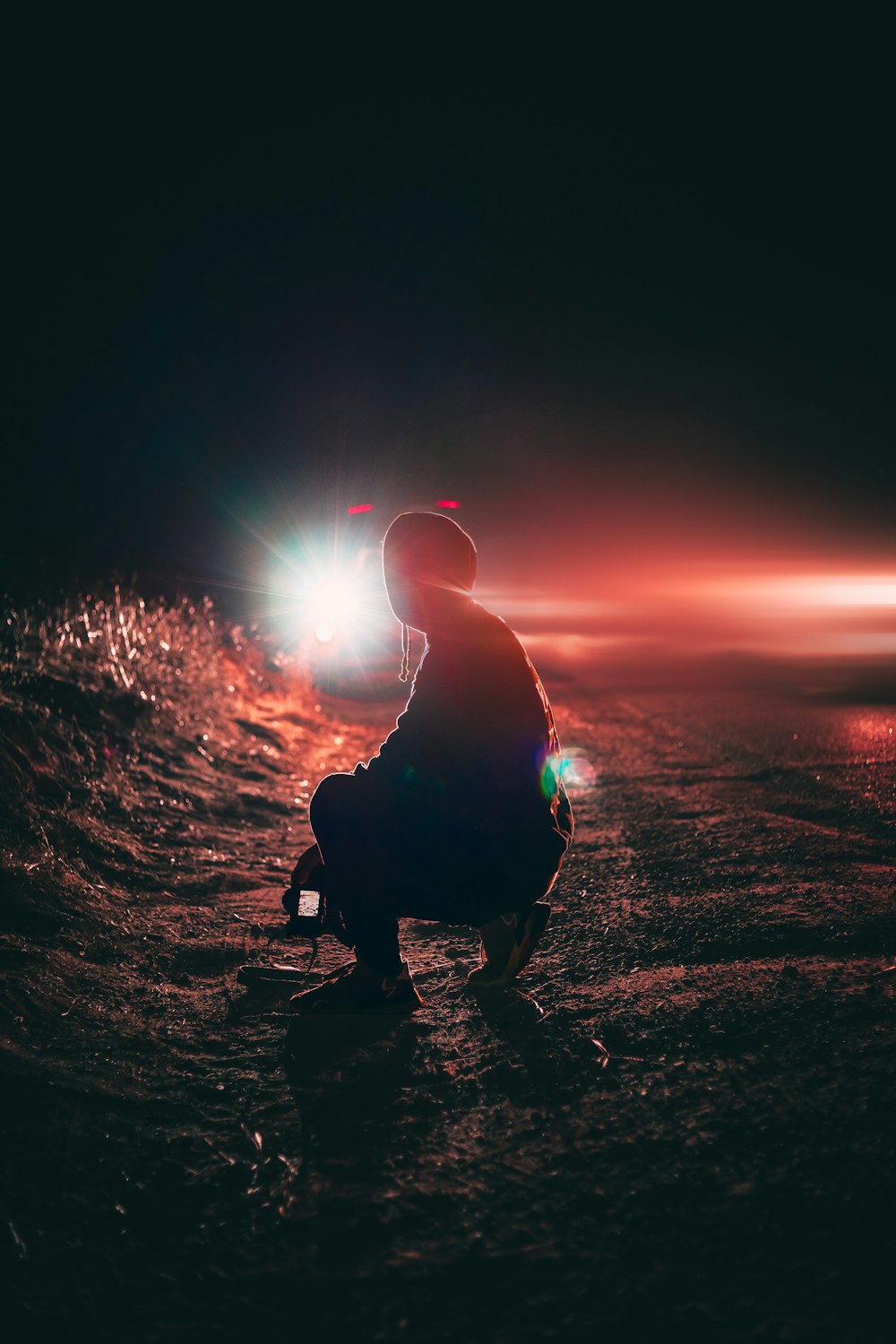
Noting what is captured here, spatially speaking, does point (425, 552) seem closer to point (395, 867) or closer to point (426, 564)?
point (426, 564)

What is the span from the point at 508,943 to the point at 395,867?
0.49 metres

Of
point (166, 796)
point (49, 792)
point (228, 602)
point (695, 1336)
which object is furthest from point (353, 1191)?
point (228, 602)

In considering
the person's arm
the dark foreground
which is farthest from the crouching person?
the dark foreground

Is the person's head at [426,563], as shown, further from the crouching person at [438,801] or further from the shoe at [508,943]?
the shoe at [508,943]

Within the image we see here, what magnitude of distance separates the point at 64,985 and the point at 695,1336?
7.15ft

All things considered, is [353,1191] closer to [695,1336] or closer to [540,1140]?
[540,1140]

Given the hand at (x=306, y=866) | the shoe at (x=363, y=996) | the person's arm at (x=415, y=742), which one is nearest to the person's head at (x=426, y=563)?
the person's arm at (x=415, y=742)

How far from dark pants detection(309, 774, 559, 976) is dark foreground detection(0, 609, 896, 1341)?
0.31 m

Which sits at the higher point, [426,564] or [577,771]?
[426,564]

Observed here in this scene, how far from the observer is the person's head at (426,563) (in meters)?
2.63

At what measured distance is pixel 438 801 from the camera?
101 inches

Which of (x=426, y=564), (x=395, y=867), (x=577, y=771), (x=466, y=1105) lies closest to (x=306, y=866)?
(x=395, y=867)

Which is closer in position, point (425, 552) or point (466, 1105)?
point (466, 1105)

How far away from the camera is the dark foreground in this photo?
60.6 inches
